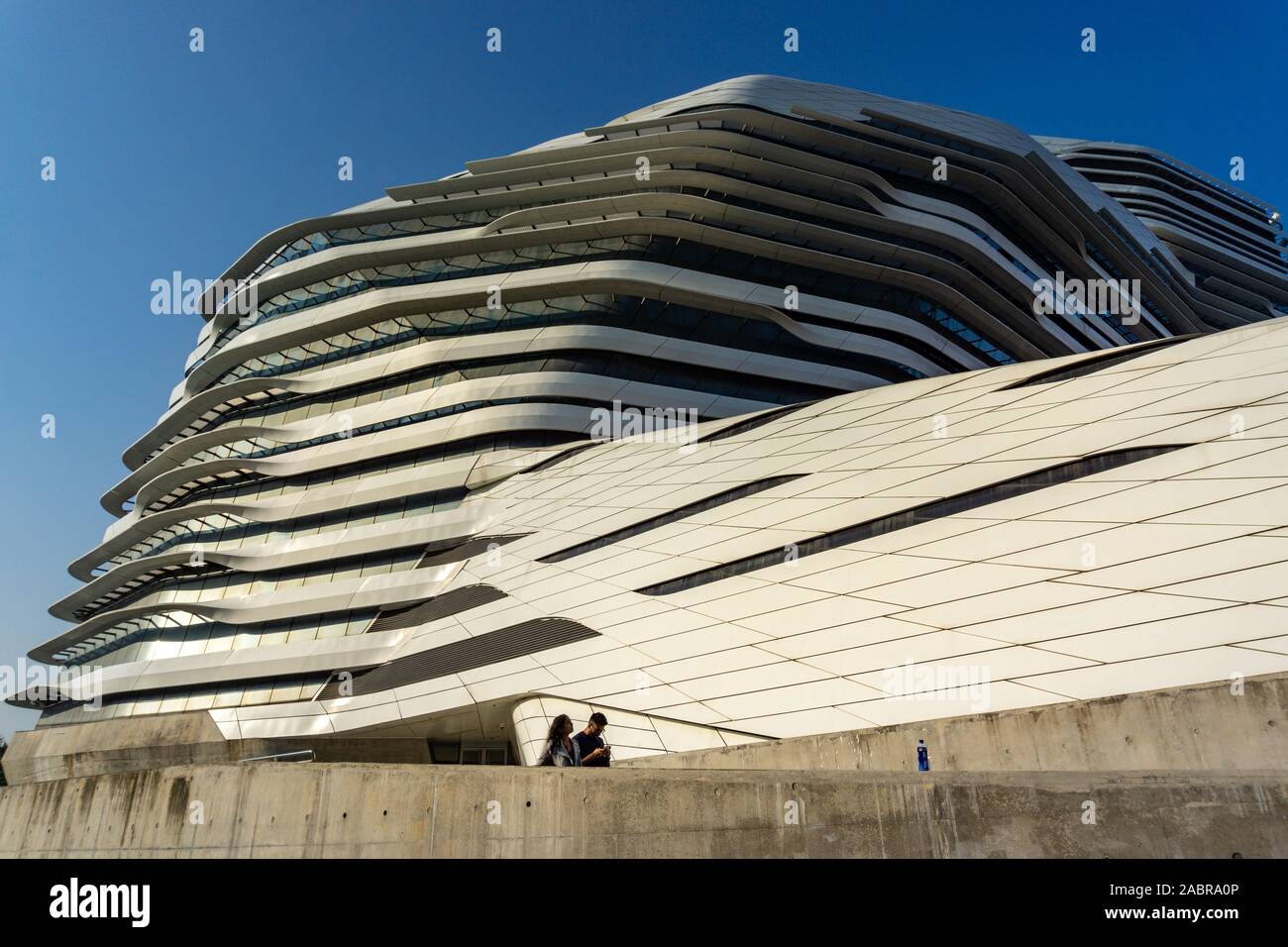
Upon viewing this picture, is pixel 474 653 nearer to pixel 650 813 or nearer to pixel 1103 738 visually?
pixel 650 813

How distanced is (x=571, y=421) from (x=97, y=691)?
860 inches

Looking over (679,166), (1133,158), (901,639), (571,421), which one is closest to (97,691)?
(571,421)

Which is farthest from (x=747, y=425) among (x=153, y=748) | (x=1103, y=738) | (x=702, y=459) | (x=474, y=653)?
(x=1103, y=738)

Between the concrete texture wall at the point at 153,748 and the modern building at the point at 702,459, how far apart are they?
0.78m

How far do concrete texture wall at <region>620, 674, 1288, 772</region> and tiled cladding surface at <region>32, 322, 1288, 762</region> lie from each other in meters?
1.25

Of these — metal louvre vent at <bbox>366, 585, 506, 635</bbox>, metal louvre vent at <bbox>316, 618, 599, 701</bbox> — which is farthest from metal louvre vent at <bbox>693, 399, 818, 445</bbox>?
metal louvre vent at <bbox>316, 618, 599, 701</bbox>

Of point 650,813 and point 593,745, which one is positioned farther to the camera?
point 593,745

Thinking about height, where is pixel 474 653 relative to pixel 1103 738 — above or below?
above

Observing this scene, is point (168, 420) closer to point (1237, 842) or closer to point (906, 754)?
point (906, 754)

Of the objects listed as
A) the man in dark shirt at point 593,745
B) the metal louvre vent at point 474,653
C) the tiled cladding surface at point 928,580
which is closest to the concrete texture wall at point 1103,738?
the tiled cladding surface at point 928,580

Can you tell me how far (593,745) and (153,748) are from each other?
18932mm

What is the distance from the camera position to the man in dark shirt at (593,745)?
7781 millimetres

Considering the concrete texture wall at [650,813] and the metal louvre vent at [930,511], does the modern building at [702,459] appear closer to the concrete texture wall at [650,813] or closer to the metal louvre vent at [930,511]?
the metal louvre vent at [930,511]

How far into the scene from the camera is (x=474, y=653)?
18.7m
